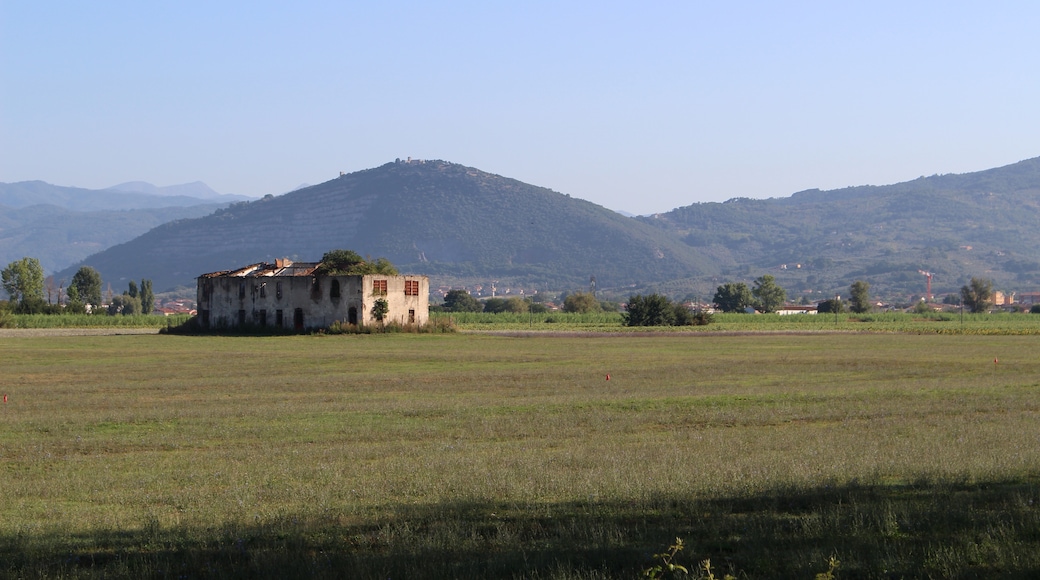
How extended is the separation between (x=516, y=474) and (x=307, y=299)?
73.5 meters

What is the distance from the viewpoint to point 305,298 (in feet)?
292

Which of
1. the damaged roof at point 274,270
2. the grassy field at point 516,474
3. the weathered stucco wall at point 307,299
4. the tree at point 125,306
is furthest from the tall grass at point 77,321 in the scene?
the grassy field at point 516,474

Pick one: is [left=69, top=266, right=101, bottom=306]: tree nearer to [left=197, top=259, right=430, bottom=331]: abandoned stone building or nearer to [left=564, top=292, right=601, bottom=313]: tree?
[left=564, top=292, right=601, bottom=313]: tree

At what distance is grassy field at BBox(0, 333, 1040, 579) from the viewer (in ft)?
36.8

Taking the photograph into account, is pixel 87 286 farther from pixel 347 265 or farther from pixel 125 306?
pixel 347 265

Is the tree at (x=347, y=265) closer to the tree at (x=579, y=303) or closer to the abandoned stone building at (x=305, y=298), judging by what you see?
the abandoned stone building at (x=305, y=298)

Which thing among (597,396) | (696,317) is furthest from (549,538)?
(696,317)

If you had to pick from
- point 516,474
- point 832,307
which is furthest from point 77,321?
point 832,307

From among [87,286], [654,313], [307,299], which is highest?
[87,286]

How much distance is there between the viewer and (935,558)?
34.6ft

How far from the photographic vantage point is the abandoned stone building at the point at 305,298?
87938 millimetres

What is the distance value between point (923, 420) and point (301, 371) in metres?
28.7

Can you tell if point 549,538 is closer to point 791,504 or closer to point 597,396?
point 791,504

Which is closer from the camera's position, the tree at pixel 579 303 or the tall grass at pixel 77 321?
the tall grass at pixel 77 321
